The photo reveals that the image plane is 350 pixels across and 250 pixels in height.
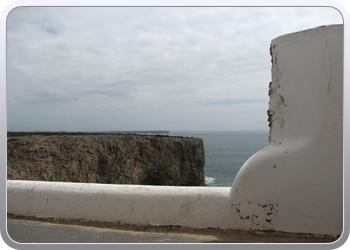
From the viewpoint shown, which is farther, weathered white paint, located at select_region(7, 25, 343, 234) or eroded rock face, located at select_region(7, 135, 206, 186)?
eroded rock face, located at select_region(7, 135, 206, 186)

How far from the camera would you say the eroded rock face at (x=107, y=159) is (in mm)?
29188

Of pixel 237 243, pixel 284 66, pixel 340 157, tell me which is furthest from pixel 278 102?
pixel 237 243

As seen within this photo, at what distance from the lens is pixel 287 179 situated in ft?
9.90

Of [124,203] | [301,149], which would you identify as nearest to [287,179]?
Answer: [301,149]

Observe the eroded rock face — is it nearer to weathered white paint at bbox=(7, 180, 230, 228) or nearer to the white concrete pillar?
weathered white paint at bbox=(7, 180, 230, 228)

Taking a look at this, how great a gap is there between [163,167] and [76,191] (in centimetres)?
3868

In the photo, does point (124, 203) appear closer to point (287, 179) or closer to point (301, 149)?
point (287, 179)

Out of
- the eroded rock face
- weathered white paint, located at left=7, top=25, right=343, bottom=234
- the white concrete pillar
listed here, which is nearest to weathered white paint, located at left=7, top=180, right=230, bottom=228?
weathered white paint, located at left=7, top=25, right=343, bottom=234

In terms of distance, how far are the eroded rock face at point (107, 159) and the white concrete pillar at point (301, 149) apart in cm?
2732

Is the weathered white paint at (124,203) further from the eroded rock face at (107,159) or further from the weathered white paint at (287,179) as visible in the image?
the eroded rock face at (107,159)

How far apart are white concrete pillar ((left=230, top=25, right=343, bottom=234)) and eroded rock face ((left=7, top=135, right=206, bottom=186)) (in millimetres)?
27325

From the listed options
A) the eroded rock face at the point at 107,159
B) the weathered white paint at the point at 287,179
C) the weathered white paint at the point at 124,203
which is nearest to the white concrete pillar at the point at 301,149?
the weathered white paint at the point at 287,179

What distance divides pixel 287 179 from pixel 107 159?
1397 inches

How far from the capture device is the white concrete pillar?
2869 mm
